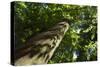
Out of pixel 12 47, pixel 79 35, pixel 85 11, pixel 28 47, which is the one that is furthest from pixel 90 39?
pixel 12 47

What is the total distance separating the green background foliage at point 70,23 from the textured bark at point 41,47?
40 mm

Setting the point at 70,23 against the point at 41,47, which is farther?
the point at 70,23

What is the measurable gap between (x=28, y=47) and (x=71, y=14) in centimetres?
55

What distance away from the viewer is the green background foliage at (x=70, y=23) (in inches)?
69.6

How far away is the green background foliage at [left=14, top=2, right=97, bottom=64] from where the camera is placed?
69.6 inches

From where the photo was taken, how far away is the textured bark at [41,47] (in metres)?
1.76

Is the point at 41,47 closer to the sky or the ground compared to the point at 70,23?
closer to the ground

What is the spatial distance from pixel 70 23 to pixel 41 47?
39 cm

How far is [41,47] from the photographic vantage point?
1.83 m

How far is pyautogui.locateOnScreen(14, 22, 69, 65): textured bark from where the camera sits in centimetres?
176

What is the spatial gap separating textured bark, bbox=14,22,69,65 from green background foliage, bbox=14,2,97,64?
4 centimetres
